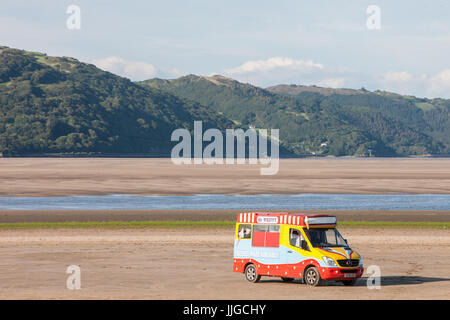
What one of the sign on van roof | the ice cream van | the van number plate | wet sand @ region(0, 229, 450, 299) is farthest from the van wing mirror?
the van number plate

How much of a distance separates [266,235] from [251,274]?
1.81 meters

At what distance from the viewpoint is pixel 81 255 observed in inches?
1494

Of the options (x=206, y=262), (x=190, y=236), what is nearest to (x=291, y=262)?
(x=206, y=262)

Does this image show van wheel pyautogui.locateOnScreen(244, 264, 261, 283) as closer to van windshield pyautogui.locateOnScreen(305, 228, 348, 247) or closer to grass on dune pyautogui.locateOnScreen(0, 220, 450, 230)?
van windshield pyautogui.locateOnScreen(305, 228, 348, 247)

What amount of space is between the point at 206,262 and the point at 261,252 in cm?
758

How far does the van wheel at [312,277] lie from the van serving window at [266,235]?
1458 mm

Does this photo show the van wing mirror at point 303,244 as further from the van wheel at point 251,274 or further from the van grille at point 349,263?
the van wheel at point 251,274

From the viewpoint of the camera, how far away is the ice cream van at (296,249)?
2653 cm

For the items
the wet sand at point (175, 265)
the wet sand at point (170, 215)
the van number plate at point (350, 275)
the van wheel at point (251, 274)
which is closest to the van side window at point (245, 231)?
the van wheel at point (251, 274)

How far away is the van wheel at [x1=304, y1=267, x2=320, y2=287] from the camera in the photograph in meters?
26.7

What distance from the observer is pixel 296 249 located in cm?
2700

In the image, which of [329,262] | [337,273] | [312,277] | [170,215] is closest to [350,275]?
[337,273]

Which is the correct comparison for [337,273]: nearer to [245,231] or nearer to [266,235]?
Answer: [266,235]

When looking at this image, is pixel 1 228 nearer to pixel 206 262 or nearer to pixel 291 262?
pixel 206 262
